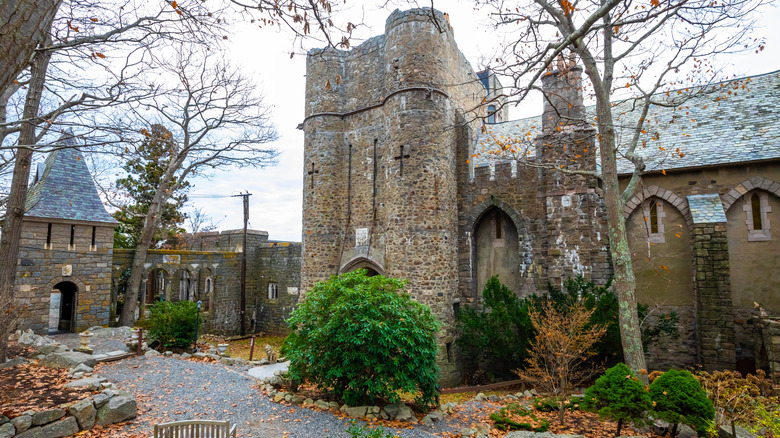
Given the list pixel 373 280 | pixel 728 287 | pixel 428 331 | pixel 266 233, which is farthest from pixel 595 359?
pixel 266 233

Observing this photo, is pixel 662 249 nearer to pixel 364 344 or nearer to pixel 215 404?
pixel 364 344

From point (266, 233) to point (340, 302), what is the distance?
16317mm

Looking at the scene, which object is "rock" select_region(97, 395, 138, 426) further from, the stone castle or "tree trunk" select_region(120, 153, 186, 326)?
"tree trunk" select_region(120, 153, 186, 326)

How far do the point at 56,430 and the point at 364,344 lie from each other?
4.89 metres

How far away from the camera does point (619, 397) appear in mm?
6469

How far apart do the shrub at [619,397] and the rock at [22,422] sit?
8.88m

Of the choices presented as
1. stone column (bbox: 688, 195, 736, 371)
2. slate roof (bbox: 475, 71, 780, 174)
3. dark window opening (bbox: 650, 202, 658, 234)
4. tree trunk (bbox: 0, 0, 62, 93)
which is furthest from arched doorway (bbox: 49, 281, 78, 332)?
stone column (bbox: 688, 195, 736, 371)

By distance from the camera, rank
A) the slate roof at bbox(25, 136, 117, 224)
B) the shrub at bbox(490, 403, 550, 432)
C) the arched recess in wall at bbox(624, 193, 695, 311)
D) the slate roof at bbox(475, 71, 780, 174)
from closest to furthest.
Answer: the shrub at bbox(490, 403, 550, 432), the slate roof at bbox(475, 71, 780, 174), the arched recess in wall at bbox(624, 193, 695, 311), the slate roof at bbox(25, 136, 117, 224)

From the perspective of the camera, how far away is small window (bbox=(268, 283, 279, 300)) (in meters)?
21.3

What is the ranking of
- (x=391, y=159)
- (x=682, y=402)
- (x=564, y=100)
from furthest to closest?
(x=391, y=159) → (x=564, y=100) → (x=682, y=402)

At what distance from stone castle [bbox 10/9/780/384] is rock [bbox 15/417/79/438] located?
668 cm

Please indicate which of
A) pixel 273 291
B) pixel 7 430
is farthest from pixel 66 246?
pixel 7 430

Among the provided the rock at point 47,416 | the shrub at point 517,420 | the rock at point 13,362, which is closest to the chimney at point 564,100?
the shrub at point 517,420

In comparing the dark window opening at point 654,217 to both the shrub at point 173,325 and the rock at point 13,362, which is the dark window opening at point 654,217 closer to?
the shrub at point 173,325
